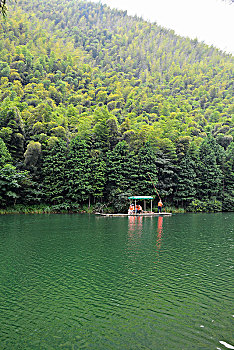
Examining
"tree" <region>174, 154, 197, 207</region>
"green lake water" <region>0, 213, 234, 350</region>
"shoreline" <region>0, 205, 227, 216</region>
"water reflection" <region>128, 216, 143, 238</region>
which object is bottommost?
Result: "green lake water" <region>0, 213, 234, 350</region>

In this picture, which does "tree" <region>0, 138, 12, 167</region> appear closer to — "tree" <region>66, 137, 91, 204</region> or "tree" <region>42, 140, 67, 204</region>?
"tree" <region>42, 140, 67, 204</region>

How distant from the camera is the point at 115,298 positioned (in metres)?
7.49

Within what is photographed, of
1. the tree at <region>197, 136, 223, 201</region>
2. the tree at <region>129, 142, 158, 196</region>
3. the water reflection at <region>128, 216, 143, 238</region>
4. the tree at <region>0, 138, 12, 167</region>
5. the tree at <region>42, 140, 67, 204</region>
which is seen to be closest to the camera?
the water reflection at <region>128, 216, 143, 238</region>

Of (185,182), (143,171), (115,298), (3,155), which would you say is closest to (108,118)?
(143,171)

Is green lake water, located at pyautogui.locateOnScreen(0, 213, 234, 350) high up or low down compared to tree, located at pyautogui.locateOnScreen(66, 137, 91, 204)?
down

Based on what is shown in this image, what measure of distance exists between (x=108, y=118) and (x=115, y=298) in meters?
39.0

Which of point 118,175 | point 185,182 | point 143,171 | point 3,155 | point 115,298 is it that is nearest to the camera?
point 115,298

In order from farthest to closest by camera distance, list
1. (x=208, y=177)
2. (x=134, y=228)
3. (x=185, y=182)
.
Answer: (x=208, y=177)
(x=185, y=182)
(x=134, y=228)

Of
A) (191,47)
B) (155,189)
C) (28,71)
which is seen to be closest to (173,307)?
(155,189)

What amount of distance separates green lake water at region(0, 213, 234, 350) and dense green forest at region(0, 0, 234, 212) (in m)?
9.71

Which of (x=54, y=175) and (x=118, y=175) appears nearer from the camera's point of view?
(x=54, y=175)

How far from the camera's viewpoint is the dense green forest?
1503 inches

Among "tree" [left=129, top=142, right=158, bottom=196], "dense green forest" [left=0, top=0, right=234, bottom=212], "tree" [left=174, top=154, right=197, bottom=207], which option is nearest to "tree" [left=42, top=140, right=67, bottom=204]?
"dense green forest" [left=0, top=0, right=234, bottom=212]

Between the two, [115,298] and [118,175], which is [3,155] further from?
[115,298]
